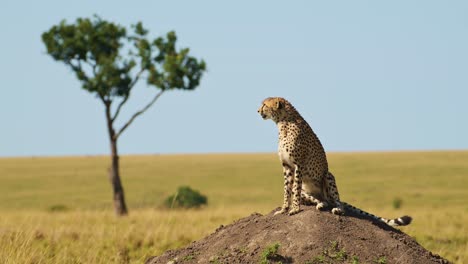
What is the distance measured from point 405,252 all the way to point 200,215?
1459 centimetres

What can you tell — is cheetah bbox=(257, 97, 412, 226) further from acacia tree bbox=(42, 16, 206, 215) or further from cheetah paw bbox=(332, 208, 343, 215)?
acacia tree bbox=(42, 16, 206, 215)

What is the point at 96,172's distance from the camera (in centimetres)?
6306

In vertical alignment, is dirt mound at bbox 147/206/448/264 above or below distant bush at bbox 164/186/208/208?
above

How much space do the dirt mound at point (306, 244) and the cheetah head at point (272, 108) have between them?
1.02 meters

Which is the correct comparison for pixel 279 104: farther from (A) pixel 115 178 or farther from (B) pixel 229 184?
(B) pixel 229 184

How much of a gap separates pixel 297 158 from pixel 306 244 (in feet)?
2.77

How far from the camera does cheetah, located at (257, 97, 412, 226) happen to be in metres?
7.79

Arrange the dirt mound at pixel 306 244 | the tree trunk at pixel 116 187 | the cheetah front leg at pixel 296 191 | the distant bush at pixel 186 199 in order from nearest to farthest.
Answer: the dirt mound at pixel 306 244 < the cheetah front leg at pixel 296 191 < the tree trunk at pixel 116 187 < the distant bush at pixel 186 199

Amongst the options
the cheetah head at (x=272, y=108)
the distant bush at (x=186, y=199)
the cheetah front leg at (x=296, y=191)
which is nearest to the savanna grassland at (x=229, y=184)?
the distant bush at (x=186, y=199)

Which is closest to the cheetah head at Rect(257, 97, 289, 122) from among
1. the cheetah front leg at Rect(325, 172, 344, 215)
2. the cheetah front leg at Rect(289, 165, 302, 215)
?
the cheetah front leg at Rect(289, 165, 302, 215)

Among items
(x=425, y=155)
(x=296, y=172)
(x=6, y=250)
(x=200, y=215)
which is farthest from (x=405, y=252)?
(x=425, y=155)

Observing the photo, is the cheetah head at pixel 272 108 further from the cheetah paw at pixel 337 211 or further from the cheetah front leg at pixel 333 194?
the cheetah paw at pixel 337 211

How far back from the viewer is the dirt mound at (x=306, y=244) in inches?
294

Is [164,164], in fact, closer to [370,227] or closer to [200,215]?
[200,215]
